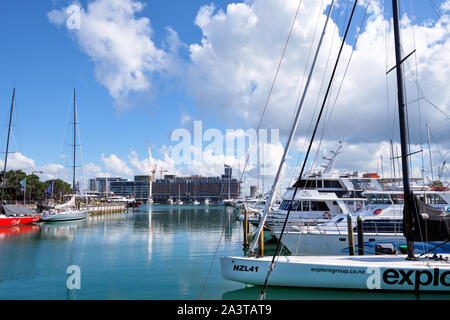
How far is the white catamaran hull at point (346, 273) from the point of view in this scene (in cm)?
1298

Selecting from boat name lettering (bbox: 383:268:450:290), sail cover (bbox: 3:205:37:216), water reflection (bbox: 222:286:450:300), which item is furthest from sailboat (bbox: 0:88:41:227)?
boat name lettering (bbox: 383:268:450:290)

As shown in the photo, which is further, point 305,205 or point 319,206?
point 305,205

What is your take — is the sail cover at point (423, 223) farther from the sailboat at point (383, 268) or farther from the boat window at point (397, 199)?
the boat window at point (397, 199)

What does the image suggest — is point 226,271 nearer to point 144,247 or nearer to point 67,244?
point 144,247

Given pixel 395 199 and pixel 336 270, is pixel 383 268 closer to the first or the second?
pixel 336 270

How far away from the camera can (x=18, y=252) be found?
2722cm

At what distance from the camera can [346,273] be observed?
44.1ft

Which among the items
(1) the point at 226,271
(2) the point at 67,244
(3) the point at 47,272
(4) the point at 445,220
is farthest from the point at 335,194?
(2) the point at 67,244

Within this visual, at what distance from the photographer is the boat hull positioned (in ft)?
153

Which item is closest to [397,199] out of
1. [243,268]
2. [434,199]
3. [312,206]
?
[434,199]

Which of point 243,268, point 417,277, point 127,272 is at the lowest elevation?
point 127,272

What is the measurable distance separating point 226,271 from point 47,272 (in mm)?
12356

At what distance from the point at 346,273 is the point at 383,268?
1413 mm

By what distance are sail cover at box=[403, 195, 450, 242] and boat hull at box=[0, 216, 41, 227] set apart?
1972 inches
